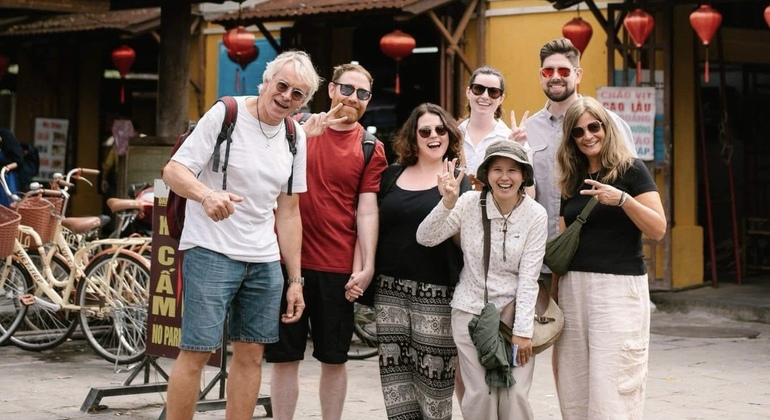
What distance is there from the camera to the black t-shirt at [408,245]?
6.01 meters

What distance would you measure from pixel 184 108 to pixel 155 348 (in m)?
4.95

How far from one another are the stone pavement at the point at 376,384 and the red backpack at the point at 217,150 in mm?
1924

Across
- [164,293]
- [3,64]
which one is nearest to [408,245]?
[164,293]

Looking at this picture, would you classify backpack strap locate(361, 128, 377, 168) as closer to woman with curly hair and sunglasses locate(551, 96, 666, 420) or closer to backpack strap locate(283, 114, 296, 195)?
backpack strap locate(283, 114, 296, 195)

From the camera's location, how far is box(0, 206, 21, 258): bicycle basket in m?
9.16

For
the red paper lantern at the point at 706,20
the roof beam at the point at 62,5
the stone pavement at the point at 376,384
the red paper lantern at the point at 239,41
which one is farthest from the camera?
the red paper lantern at the point at 239,41

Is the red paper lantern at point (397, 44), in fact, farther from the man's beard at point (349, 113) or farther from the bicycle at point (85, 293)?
the man's beard at point (349, 113)

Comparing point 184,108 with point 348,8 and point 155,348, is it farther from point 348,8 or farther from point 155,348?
point 155,348

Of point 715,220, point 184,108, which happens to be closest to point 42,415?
point 184,108

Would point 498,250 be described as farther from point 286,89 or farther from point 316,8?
point 316,8

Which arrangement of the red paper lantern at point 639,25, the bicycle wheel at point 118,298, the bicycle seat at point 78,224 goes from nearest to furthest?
1. the bicycle wheel at point 118,298
2. the bicycle seat at point 78,224
3. the red paper lantern at point 639,25

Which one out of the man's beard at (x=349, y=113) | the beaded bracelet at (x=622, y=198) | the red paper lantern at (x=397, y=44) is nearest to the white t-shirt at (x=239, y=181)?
the man's beard at (x=349, y=113)

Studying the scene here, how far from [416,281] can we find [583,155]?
1010 millimetres

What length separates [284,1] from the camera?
1531 cm
